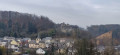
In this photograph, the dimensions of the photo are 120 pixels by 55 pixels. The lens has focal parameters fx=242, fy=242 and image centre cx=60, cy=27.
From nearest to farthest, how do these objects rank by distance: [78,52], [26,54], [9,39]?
[78,52], [26,54], [9,39]

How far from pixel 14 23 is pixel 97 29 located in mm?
18104

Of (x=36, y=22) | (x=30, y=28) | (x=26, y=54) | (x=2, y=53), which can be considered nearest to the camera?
(x=2, y=53)

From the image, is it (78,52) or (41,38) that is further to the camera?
(41,38)

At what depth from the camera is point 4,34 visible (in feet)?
154

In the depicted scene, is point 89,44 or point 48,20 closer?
point 89,44

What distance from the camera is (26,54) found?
26266 mm

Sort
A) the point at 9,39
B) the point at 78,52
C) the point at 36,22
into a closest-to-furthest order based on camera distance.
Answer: the point at 78,52
the point at 9,39
the point at 36,22

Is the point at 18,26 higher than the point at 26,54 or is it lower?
higher

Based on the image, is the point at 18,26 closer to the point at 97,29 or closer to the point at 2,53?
the point at 97,29

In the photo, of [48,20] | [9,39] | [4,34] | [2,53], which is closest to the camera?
[2,53]

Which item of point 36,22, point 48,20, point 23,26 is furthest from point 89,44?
point 48,20

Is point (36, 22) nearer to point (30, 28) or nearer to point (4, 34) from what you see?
point (30, 28)

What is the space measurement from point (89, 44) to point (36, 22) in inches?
1687

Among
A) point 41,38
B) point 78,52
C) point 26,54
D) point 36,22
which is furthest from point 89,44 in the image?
point 36,22
